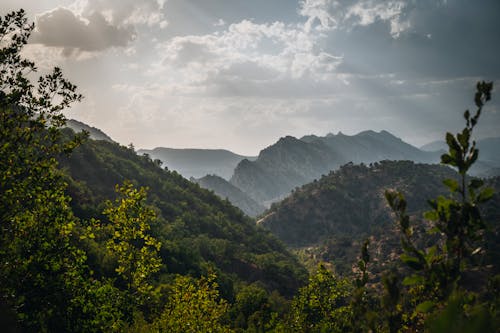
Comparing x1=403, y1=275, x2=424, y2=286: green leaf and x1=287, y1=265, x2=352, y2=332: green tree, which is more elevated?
x1=403, y1=275, x2=424, y2=286: green leaf

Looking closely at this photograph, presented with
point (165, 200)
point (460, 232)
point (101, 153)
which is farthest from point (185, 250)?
point (460, 232)

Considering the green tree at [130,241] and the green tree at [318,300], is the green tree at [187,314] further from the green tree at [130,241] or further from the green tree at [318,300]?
the green tree at [318,300]

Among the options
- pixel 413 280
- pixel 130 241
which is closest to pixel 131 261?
pixel 130 241

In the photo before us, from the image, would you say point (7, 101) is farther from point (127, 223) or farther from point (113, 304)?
point (113, 304)

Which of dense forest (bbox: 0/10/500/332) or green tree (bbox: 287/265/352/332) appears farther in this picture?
green tree (bbox: 287/265/352/332)

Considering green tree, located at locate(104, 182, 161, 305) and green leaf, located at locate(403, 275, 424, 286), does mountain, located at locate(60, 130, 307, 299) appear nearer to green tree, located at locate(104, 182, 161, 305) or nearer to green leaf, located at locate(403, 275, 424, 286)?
green tree, located at locate(104, 182, 161, 305)

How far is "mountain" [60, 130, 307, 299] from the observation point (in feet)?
334

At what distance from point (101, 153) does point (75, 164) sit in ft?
77.7

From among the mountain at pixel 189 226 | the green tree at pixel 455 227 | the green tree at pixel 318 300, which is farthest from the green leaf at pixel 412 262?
the mountain at pixel 189 226

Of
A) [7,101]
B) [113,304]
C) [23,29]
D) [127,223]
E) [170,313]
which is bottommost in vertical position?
[170,313]

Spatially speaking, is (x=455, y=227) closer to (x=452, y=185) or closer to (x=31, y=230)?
(x=452, y=185)

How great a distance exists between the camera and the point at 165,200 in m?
165

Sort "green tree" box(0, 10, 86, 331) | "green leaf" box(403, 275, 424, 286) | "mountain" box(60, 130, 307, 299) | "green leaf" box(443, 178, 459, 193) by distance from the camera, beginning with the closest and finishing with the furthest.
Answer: "green leaf" box(403, 275, 424, 286) < "green leaf" box(443, 178, 459, 193) < "green tree" box(0, 10, 86, 331) < "mountain" box(60, 130, 307, 299)

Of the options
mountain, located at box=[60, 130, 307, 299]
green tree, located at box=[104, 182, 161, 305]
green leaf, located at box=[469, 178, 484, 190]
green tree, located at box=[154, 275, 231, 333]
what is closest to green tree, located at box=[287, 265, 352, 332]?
green tree, located at box=[154, 275, 231, 333]
